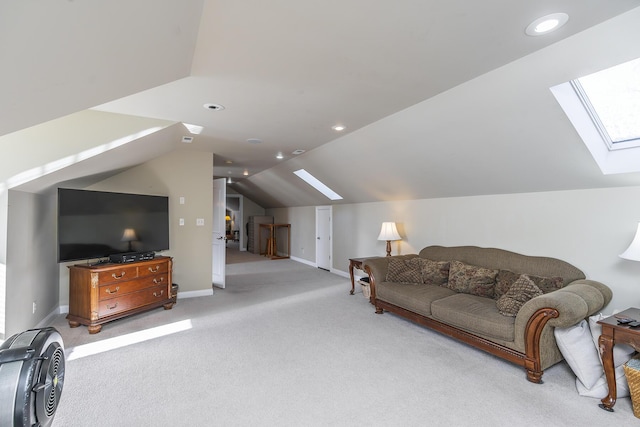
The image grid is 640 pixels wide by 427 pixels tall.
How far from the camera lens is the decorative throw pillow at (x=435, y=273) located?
4.02 m

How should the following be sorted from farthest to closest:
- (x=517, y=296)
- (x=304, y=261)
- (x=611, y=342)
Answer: (x=304, y=261) → (x=517, y=296) → (x=611, y=342)

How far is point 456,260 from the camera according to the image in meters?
4.19

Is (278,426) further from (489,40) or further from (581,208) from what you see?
(581,208)

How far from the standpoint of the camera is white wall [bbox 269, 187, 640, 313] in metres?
2.82

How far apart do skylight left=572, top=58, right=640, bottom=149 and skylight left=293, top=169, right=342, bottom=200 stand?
14.7 ft

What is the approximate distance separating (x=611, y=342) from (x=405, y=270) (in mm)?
2281

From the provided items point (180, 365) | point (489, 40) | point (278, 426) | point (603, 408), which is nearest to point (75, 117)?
point (180, 365)

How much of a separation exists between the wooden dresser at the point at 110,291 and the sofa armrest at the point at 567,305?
4.20 m

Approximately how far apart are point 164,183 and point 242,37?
3.60 metres

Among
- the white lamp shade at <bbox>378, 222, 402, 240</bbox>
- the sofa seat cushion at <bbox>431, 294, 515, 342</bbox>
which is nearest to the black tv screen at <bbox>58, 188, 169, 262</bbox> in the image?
the white lamp shade at <bbox>378, 222, 402, 240</bbox>

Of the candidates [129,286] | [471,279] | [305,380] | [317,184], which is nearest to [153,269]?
[129,286]

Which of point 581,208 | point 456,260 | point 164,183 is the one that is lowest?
point 456,260

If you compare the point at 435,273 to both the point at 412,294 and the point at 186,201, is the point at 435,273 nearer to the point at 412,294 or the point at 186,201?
the point at 412,294

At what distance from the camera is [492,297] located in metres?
3.42
